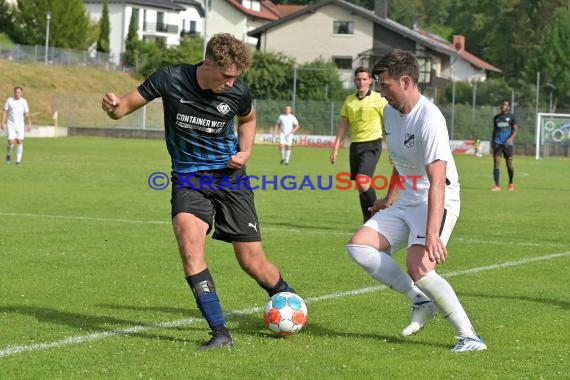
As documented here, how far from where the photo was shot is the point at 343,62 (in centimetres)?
8562

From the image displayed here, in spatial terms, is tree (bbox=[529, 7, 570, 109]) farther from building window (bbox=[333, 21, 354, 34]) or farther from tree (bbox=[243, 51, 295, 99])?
tree (bbox=[243, 51, 295, 99])

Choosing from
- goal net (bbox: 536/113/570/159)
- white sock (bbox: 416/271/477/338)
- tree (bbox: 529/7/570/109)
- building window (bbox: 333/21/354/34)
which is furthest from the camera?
tree (bbox: 529/7/570/109)

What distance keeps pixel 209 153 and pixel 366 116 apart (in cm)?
747

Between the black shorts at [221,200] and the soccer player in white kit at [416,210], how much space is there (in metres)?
0.76

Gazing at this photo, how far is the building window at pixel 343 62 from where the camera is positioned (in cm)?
8519

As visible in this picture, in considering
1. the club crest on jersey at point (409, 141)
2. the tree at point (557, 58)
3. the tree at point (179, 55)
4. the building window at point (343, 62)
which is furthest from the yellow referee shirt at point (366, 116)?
the tree at point (557, 58)

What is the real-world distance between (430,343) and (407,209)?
35.0 inches

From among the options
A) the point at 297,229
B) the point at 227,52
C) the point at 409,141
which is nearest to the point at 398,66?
the point at 409,141

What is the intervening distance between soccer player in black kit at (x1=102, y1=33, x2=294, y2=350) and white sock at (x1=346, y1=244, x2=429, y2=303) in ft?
2.32

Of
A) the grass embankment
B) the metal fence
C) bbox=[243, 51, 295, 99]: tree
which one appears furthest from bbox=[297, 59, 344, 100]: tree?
the grass embankment

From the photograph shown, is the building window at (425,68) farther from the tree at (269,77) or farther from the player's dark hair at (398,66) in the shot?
the player's dark hair at (398,66)

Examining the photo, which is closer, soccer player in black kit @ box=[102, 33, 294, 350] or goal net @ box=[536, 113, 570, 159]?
soccer player in black kit @ box=[102, 33, 294, 350]

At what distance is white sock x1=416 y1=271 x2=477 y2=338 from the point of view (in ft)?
23.3

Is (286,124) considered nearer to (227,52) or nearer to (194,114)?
(194,114)
